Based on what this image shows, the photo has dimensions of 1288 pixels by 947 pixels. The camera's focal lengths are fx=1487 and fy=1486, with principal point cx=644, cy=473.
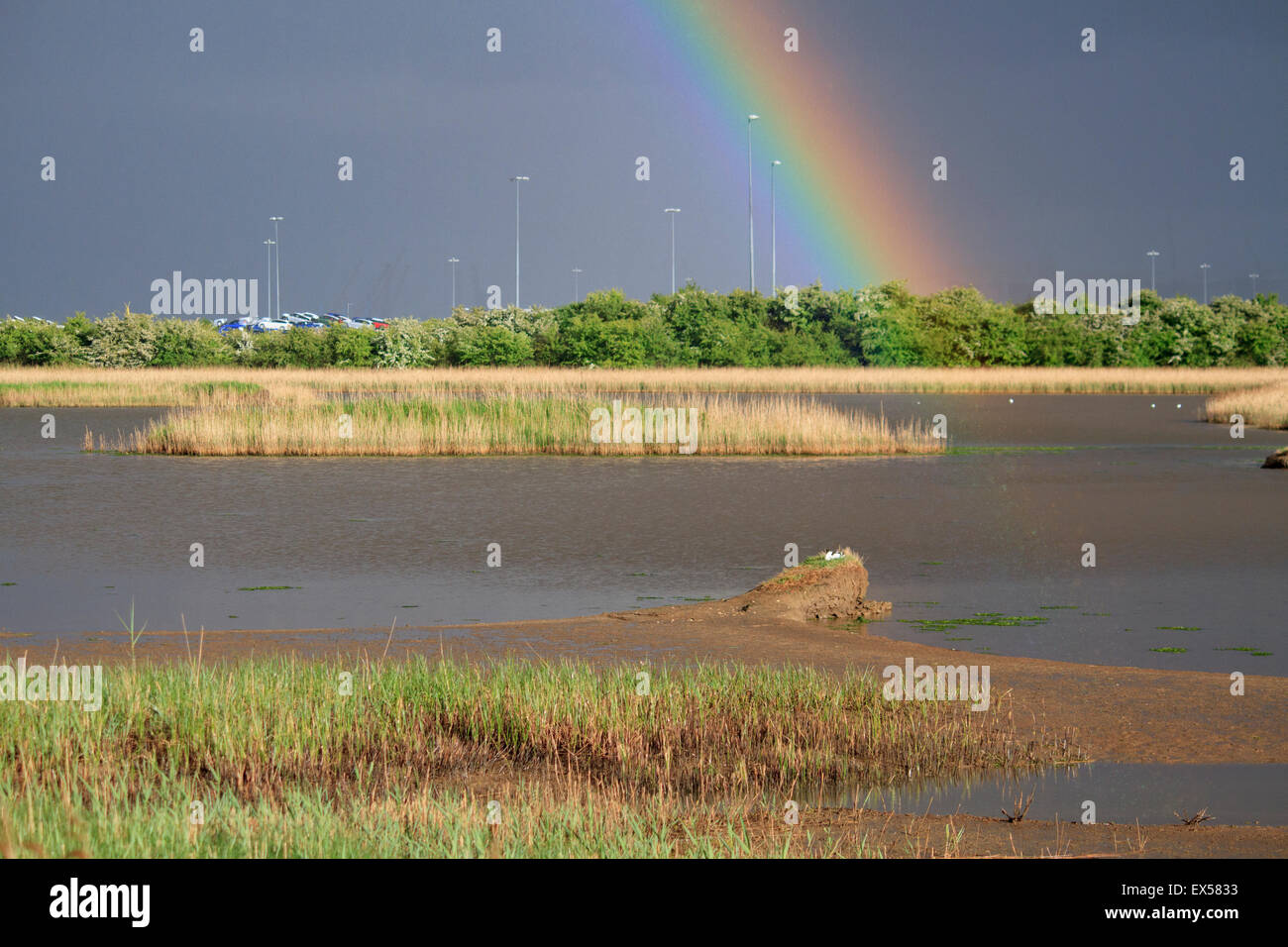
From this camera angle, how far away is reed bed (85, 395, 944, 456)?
31.6 m

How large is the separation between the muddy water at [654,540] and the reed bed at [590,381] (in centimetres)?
2364

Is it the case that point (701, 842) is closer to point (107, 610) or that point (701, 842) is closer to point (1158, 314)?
point (107, 610)

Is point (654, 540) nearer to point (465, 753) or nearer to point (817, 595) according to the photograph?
point (817, 595)

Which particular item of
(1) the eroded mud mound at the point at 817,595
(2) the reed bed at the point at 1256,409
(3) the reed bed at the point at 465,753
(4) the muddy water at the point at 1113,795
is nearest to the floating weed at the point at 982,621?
(1) the eroded mud mound at the point at 817,595

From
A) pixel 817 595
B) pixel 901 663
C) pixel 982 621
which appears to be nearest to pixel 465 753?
pixel 901 663

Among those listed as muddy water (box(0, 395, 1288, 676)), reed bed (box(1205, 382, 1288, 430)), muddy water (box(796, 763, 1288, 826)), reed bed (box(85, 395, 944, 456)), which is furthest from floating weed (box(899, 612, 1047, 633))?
reed bed (box(1205, 382, 1288, 430))

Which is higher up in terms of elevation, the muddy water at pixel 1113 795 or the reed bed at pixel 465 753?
the reed bed at pixel 465 753

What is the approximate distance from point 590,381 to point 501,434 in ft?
91.0

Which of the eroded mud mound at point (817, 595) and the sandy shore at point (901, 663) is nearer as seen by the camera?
the sandy shore at point (901, 663)

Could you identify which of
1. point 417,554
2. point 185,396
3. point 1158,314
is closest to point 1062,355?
point 1158,314

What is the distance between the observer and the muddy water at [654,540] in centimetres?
1323

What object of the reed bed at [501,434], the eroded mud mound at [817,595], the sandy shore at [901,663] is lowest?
the sandy shore at [901,663]

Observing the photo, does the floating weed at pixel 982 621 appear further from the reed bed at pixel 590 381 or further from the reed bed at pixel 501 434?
the reed bed at pixel 590 381

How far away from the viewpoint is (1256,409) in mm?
44688
